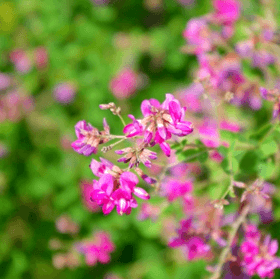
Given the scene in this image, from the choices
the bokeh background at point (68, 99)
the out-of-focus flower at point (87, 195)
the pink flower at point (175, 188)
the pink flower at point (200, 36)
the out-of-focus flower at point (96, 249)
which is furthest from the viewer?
the bokeh background at point (68, 99)

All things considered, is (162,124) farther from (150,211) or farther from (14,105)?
(14,105)

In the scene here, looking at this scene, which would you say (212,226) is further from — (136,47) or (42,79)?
(42,79)

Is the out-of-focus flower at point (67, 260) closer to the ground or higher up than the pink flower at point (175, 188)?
closer to the ground

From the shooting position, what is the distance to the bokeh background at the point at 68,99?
312cm

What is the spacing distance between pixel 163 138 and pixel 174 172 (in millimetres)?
1056

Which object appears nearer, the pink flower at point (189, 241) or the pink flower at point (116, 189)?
the pink flower at point (116, 189)

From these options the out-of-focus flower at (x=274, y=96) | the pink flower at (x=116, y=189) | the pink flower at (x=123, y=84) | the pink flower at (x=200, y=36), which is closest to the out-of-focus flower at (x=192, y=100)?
the pink flower at (x=200, y=36)

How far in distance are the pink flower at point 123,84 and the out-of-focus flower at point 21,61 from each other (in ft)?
2.61

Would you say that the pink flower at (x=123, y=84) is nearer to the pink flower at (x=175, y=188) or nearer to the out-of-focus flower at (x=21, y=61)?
the out-of-focus flower at (x=21, y=61)

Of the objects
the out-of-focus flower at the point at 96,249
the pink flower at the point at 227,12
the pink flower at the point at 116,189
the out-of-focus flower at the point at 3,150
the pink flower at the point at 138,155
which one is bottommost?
the out-of-focus flower at the point at 96,249

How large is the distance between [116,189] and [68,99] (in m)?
2.27

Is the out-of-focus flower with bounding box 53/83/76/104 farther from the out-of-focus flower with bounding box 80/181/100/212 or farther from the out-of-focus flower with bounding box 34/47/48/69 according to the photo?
the out-of-focus flower with bounding box 80/181/100/212

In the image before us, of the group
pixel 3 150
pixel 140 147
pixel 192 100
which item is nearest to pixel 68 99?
pixel 3 150

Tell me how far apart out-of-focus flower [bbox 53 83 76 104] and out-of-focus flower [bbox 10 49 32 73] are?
0.34 metres
